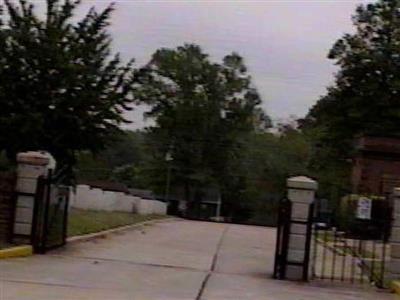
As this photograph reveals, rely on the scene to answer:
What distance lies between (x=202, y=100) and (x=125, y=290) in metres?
75.7

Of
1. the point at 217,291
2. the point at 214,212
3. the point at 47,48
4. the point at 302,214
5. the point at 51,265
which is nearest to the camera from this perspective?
the point at 217,291

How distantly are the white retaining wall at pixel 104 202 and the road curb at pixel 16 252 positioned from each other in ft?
66.8

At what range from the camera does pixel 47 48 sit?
22875 millimetres

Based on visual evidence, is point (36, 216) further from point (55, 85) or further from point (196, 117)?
point (196, 117)

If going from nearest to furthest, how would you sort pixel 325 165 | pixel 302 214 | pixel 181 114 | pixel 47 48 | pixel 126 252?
pixel 302 214 → pixel 126 252 → pixel 47 48 → pixel 325 165 → pixel 181 114

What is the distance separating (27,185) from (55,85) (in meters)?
5.49

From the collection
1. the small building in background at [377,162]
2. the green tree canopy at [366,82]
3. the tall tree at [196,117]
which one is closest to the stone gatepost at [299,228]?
the small building in background at [377,162]

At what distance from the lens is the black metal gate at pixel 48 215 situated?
17.9 m

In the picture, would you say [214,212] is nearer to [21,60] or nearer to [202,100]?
[202,100]

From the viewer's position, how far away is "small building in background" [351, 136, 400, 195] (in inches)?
1917

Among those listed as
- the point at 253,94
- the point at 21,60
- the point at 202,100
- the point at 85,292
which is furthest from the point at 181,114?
the point at 85,292

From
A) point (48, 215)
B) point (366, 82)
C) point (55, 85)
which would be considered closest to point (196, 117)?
point (366, 82)

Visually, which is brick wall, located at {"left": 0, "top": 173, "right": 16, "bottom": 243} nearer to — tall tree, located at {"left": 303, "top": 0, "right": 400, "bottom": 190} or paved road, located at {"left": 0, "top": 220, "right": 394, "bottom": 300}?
paved road, located at {"left": 0, "top": 220, "right": 394, "bottom": 300}

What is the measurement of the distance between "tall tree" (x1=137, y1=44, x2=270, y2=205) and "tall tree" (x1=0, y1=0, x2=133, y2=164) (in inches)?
2473
